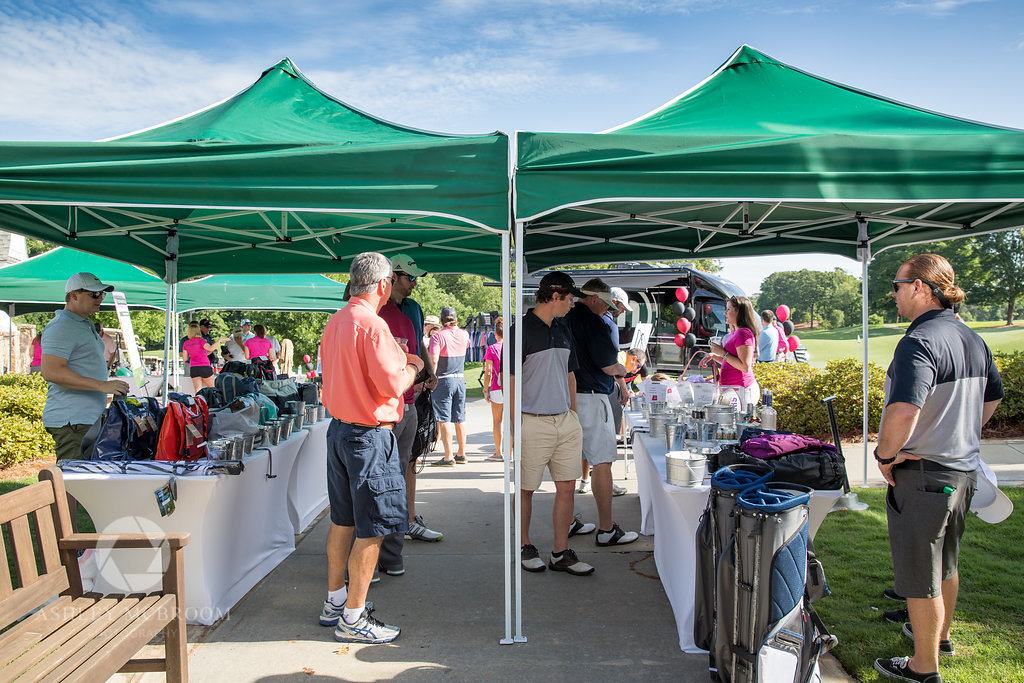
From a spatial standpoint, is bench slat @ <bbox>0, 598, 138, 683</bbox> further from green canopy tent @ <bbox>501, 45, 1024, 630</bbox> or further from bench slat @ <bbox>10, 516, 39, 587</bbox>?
green canopy tent @ <bbox>501, 45, 1024, 630</bbox>

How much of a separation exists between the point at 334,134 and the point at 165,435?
6.16 ft

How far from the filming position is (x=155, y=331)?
75.7ft

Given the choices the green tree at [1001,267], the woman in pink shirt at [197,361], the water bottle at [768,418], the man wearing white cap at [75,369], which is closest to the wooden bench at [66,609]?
the man wearing white cap at [75,369]

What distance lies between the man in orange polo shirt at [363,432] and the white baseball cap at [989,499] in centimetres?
258

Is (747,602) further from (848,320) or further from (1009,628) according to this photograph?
(848,320)

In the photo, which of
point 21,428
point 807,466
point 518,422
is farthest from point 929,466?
point 21,428

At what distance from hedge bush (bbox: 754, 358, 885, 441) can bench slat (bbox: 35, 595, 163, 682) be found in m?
→ 7.66

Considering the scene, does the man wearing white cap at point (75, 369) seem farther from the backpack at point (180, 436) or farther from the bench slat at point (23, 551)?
the bench slat at point (23, 551)

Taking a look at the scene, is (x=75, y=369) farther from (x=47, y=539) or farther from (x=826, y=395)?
(x=826, y=395)

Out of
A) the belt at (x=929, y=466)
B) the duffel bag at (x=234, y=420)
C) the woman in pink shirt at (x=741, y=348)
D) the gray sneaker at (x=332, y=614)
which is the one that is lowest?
the gray sneaker at (x=332, y=614)

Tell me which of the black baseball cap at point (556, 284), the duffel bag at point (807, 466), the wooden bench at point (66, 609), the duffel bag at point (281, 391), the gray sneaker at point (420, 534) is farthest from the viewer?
the duffel bag at point (281, 391)

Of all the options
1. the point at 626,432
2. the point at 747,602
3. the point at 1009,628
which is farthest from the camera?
the point at 626,432

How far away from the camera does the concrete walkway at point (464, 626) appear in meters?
2.96

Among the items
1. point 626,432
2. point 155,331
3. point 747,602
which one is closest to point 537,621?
point 747,602
